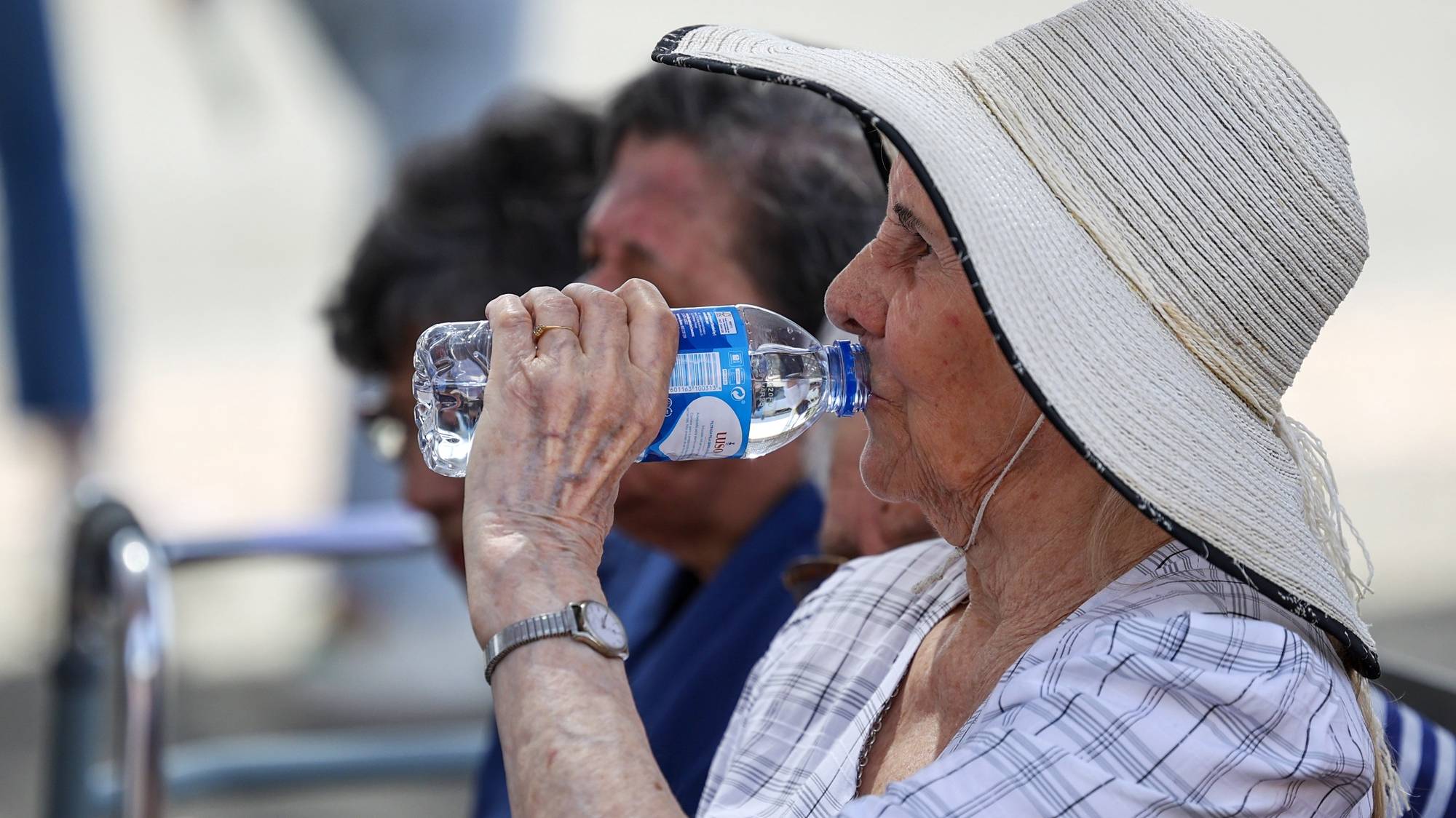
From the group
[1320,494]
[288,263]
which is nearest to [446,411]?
[1320,494]

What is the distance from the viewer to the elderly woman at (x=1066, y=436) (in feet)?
3.69

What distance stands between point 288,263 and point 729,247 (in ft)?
27.9

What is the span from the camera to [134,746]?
216cm

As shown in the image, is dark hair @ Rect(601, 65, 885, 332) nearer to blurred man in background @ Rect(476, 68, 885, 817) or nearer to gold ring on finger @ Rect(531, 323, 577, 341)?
blurred man in background @ Rect(476, 68, 885, 817)

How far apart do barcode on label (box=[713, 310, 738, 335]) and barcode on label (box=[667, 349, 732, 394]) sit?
0.11 ft

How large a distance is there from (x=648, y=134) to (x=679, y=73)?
4.3 inches

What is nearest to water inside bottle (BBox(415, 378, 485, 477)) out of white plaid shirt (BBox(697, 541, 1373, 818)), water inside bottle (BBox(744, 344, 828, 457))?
water inside bottle (BBox(744, 344, 828, 457))

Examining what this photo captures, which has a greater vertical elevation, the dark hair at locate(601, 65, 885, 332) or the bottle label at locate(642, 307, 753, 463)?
the dark hair at locate(601, 65, 885, 332)

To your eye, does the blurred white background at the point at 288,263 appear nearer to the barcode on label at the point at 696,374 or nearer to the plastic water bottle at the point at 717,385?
the plastic water bottle at the point at 717,385

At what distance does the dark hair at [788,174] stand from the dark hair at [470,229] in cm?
59

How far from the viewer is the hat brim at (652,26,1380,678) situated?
3.71 ft

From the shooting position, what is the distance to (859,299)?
1.38 m

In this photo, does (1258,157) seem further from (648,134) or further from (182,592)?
(182,592)

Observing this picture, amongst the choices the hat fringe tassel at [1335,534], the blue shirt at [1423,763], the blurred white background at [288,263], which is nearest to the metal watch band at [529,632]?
the hat fringe tassel at [1335,534]
